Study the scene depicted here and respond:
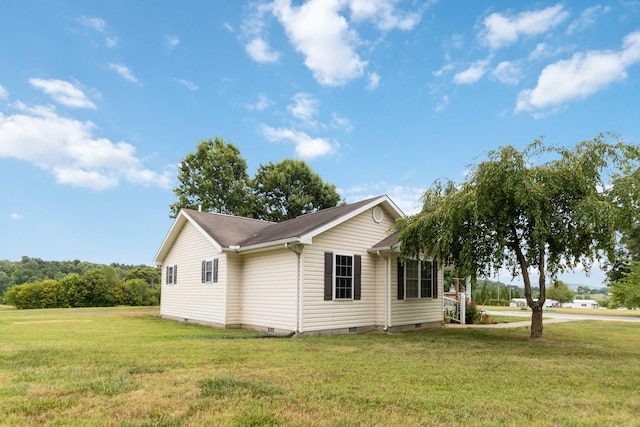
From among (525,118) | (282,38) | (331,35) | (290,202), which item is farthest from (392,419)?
(290,202)

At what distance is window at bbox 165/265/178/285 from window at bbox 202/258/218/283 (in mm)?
3000

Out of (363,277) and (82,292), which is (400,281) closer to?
(363,277)

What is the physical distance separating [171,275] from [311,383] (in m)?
13.9

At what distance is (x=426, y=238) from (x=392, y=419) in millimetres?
7549

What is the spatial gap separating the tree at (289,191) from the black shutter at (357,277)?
1950cm

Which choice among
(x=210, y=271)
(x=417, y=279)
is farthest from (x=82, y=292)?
(x=417, y=279)

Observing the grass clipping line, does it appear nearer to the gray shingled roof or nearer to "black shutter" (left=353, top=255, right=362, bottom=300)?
the gray shingled roof

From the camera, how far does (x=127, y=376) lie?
615 cm

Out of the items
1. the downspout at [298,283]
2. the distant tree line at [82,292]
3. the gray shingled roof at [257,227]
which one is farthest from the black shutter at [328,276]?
the distant tree line at [82,292]

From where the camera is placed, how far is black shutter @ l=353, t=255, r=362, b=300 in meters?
12.9

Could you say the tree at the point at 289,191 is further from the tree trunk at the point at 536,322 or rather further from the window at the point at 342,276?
the tree trunk at the point at 536,322

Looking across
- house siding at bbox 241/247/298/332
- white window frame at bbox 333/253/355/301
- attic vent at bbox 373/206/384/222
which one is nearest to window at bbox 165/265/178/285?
house siding at bbox 241/247/298/332

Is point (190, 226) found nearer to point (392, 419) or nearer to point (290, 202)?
point (392, 419)

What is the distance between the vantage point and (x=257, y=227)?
17484 mm
